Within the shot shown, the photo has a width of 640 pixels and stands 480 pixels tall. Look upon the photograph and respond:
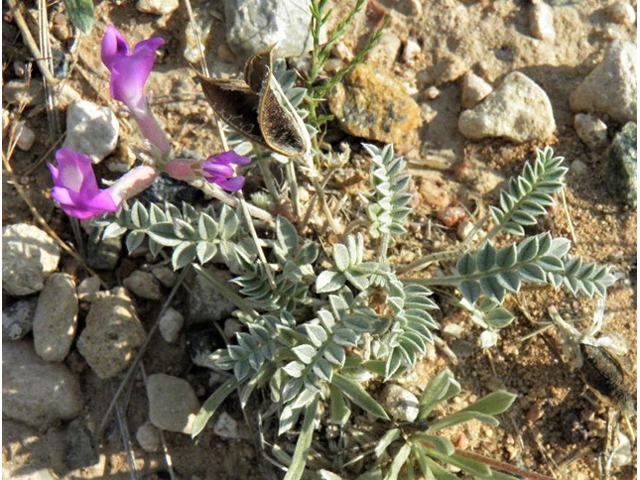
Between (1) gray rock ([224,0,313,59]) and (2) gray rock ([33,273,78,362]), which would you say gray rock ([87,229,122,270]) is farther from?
(1) gray rock ([224,0,313,59])

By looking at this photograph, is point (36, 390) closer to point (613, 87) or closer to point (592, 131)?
point (592, 131)

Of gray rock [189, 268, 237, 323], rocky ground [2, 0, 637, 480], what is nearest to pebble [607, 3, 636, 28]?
rocky ground [2, 0, 637, 480]

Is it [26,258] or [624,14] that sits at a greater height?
[624,14]

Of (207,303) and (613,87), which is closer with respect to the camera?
(207,303)

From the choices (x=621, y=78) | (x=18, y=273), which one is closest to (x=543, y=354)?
(x=621, y=78)

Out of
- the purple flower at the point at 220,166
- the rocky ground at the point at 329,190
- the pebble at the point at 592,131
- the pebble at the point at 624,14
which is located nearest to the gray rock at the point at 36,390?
the rocky ground at the point at 329,190

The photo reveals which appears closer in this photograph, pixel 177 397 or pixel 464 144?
pixel 177 397

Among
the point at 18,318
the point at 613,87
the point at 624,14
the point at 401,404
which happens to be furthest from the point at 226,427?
the point at 624,14

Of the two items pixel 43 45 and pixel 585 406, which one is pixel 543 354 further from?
pixel 43 45
